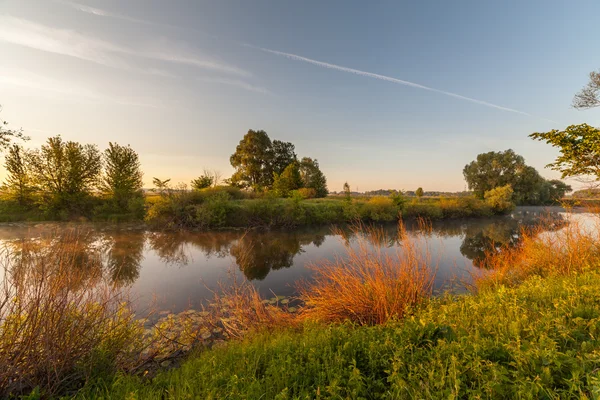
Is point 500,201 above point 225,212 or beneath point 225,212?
beneath

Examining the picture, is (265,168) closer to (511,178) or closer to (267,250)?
(267,250)

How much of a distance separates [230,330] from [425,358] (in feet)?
11.6

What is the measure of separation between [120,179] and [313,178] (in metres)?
28.5

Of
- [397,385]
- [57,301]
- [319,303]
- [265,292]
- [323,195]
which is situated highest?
[323,195]

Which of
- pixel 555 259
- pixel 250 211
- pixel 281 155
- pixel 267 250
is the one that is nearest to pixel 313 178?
pixel 281 155

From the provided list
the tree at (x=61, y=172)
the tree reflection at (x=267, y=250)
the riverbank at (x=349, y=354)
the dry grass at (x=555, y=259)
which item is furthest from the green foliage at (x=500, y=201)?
the tree at (x=61, y=172)

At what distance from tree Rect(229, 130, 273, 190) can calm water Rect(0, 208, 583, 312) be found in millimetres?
21726

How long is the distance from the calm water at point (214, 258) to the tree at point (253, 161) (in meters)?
21.7

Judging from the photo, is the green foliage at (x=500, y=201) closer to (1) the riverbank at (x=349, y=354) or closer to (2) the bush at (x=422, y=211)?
(2) the bush at (x=422, y=211)

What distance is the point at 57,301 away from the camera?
2932mm

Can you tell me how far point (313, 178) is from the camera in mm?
43531

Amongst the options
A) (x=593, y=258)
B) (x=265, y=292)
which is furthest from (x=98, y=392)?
(x=593, y=258)

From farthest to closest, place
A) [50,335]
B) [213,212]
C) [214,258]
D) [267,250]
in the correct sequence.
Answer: [213,212]
[267,250]
[214,258]
[50,335]

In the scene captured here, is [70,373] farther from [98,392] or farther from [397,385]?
[397,385]
